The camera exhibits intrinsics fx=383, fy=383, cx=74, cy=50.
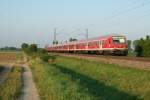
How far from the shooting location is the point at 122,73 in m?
23.1

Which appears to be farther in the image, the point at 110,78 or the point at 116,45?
the point at 116,45

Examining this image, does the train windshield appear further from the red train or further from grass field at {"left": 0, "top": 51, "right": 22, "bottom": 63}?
grass field at {"left": 0, "top": 51, "right": 22, "bottom": 63}

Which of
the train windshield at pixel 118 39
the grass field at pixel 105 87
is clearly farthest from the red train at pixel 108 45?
the grass field at pixel 105 87

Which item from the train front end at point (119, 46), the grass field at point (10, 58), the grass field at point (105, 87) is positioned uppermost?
the train front end at point (119, 46)

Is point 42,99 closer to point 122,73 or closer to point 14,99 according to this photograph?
point 14,99

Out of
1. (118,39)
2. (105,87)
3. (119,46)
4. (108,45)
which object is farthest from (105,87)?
(118,39)

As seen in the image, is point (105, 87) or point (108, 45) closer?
point (105, 87)

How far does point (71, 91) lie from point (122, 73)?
800 cm

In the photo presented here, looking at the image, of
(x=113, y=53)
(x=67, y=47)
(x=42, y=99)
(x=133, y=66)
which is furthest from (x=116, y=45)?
(x=67, y=47)

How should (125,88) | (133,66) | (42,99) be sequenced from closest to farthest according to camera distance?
(42,99) < (125,88) < (133,66)

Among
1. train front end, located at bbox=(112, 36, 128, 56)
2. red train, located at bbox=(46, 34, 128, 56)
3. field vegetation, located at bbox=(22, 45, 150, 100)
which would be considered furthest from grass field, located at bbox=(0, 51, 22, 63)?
field vegetation, located at bbox=(22, 45, 150, 100)

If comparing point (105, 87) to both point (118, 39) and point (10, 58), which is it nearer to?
point (118, 39)

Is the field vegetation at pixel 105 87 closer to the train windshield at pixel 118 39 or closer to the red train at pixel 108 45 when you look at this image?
the red train at pixel 108 45

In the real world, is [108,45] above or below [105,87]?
above
